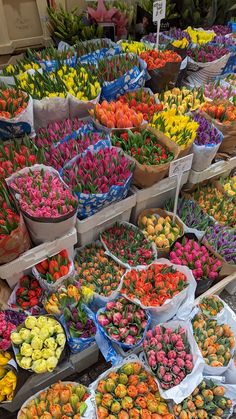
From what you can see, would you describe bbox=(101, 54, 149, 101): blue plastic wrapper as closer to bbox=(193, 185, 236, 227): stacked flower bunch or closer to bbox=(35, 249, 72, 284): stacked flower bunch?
bbox=(193, 185, 236, 227): stacked flower bunch

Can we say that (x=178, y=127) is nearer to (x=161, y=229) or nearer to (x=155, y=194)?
(x=155, y=194)

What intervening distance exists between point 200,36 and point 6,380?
3.27 metres

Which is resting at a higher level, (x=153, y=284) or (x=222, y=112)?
(x=222, y=112)

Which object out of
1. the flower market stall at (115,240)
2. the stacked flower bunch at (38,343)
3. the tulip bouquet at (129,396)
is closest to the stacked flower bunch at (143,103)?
the flower market stall at (115,240)

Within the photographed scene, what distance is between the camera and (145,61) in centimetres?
257

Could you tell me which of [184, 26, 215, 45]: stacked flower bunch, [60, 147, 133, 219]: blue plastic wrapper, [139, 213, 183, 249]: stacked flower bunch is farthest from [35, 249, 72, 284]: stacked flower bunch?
[184, 26, 215, 45]: stacked flower bunch

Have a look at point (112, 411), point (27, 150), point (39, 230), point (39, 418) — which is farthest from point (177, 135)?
point (39, 418)

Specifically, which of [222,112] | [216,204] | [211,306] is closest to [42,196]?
[211,306]

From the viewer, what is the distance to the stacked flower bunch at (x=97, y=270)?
1.81 meters

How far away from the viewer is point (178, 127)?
Result: 6.79ft

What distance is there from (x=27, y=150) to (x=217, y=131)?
125 cm

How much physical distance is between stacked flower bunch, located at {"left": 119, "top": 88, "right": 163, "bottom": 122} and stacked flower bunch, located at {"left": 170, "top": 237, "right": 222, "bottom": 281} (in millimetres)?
883

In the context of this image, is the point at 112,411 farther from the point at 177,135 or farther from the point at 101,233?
the point at 177,135

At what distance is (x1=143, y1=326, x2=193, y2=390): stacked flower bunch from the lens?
4.90 feet
